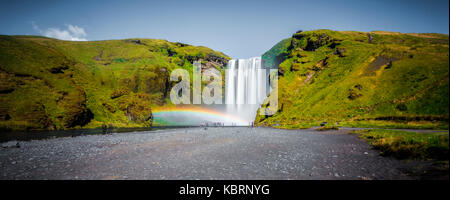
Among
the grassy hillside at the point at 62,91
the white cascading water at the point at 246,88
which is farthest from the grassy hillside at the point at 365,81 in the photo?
the grassy hillside at the point at 62,91

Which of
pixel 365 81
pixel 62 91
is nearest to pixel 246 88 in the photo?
pixel 365 81

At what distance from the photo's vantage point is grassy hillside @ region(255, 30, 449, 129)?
3.96m

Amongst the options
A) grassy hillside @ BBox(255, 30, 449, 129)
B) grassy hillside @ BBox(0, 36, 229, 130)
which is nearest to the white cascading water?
grassy hillside @ BBox(255, 30, 449, 129)

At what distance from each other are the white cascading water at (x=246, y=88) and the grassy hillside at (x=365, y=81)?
1267 cm

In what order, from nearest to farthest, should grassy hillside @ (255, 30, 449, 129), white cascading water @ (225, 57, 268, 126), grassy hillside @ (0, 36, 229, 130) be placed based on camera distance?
grassy hillside @ (255, 30, 449, 129) < grassy hillside @ (0, 36, 229, 130) < white cascading water @ (225, 57, 268, 126)

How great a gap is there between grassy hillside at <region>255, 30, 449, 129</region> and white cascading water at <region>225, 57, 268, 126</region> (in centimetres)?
1267

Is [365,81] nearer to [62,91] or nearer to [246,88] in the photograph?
[62,91]

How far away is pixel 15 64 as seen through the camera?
32688 millimetres

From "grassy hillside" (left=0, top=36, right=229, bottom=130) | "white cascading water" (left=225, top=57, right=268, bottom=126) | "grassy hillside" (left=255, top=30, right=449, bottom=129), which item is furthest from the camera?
"white cascading water" (left=225, top=57, right=268, bottom=126)

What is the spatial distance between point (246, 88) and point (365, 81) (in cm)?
5858

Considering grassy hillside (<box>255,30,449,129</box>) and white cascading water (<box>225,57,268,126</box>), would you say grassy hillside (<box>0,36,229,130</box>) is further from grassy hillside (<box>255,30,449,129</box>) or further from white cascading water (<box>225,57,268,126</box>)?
grassy hillside (<box>255,30,449,129</box>)
